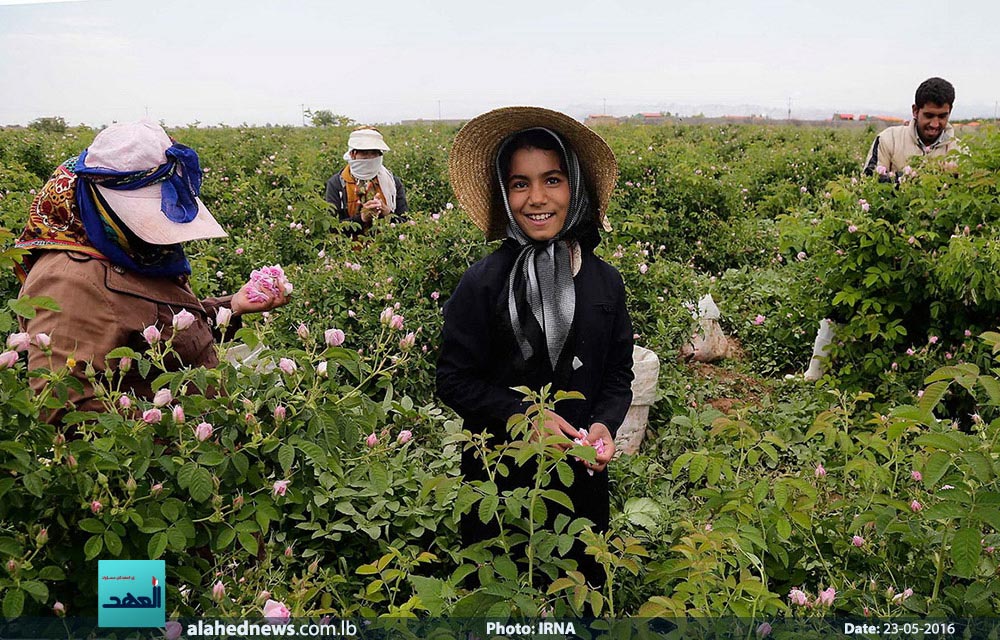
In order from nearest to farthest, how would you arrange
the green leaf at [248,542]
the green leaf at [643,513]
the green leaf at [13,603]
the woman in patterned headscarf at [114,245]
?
1. the green leaf at [13,603]
2. the green leaf at [248,542]
3. the woman in patterned headscarf at [114,245]
4. the green leaf at [643,513]

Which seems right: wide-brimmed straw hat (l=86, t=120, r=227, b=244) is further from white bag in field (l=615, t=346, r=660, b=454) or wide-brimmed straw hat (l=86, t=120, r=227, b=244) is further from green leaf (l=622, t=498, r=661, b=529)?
white bag in field (l=615, t=346, r=660, b=454)

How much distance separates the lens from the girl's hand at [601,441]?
1.84 meters

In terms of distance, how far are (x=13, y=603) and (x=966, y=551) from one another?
157 centimetres

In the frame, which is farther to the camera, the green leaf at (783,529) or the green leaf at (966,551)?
the green leaf at (783,529)

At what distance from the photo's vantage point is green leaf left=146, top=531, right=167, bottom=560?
1.35 m

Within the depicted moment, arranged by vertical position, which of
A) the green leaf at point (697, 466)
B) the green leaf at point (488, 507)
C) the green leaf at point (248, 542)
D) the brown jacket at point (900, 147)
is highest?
the brown jacket at point (900, 147)

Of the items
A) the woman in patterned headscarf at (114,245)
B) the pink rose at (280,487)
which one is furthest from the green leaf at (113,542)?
the woman in patterned headscarf at (114,245)

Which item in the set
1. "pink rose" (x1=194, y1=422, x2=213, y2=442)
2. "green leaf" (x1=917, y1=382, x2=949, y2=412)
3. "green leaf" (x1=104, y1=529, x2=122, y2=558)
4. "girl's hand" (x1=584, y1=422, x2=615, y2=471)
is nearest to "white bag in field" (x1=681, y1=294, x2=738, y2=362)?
"girl's hand" (x1=584, y1=422, x2=615, y2=471)

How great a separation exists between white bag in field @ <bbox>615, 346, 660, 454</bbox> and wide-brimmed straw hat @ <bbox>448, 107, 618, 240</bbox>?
4.96 feet

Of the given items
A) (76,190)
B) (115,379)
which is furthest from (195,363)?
(76,190)

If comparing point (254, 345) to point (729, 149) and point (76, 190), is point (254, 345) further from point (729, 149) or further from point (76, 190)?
point (729, 149)

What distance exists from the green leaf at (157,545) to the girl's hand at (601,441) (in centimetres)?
91

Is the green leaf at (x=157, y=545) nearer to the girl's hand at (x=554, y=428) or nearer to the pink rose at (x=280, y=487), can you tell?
the pink rose at (x=280, y=487)

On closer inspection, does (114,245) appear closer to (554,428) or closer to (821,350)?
(554,428)
